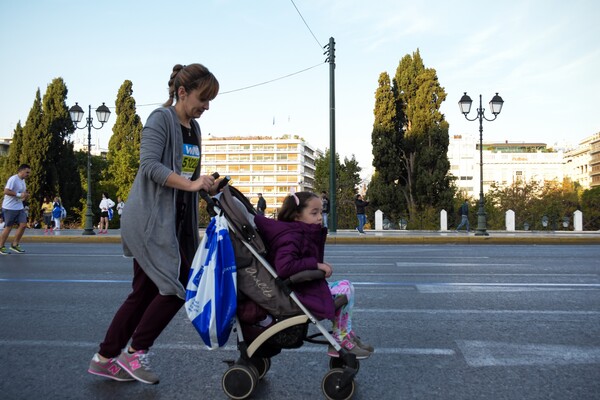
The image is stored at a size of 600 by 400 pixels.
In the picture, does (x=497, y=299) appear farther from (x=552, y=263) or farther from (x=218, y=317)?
(x=552, y=263)

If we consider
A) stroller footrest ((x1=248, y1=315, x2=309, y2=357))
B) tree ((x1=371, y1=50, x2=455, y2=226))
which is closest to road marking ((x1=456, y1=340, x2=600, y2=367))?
stroller footrest ((x1=248, y1=315, x2=309, y2=357))

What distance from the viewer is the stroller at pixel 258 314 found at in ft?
9.30

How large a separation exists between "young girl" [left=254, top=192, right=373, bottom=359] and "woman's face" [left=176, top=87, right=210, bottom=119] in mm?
688

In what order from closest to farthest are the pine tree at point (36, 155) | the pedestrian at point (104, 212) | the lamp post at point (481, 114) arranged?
the lamp post at point (481, 114)
the pedestrian at point (104, 212)
the pine tree at point (36, 155)

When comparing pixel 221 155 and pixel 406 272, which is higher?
pixel 221 155

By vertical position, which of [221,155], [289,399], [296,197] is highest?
[221,155]

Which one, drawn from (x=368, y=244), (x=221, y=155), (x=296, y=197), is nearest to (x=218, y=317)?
(x=296, y=197)

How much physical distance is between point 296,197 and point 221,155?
14141cm

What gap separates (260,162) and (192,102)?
13905 cm

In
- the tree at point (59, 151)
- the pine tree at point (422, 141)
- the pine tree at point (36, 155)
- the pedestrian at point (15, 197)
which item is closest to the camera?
the pedestrian at point (15, 197)

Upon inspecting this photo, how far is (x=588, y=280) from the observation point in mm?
7598

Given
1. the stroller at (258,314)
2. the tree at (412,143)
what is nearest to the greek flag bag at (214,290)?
the stroller at (258,314)

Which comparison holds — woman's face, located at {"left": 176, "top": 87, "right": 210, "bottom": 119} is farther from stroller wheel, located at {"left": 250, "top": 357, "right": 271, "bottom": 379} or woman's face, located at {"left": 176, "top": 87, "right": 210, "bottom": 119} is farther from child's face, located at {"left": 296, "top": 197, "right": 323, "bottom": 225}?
stroller wheel, located at {"left": 250, "top": 357, "right": 271, "bottom": 379}

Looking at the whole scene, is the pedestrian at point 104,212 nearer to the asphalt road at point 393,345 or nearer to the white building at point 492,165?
the asphalt road at point 393,345
